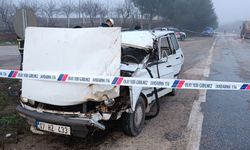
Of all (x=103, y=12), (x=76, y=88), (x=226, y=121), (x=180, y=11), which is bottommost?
(x=226, y=121)

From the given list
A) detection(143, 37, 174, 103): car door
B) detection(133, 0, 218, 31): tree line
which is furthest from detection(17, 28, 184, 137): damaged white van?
detection(133, 0, 218, 31): tree line

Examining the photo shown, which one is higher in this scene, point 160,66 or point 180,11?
point 180,11

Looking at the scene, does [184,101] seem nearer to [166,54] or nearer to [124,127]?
[166,54]

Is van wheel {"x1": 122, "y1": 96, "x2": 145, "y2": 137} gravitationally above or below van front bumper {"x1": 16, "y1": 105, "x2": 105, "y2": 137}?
below

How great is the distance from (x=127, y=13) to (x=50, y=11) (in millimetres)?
14385

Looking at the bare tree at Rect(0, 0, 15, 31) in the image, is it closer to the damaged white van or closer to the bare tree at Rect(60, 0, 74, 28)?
the bare tree at Rect(60, 0, 74, 28)

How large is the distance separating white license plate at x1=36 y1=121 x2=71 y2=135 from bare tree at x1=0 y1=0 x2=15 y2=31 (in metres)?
26.0

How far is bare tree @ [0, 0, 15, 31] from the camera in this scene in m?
27.7

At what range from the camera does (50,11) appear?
32000 mm

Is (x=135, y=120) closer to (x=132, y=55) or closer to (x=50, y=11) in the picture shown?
(x=132, y=55)

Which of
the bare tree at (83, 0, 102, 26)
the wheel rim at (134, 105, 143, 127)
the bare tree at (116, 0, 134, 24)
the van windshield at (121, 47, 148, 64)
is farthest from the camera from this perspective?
the bare tree at (116, 0, 134, 24)

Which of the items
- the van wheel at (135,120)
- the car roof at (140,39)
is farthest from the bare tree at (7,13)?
the van wheel at (135,120)

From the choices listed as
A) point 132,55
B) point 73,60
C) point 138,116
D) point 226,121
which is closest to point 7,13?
point 132,55

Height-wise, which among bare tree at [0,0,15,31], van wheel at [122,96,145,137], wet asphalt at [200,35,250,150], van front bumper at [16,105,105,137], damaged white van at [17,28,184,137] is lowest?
wet asphalt at [200,35,250,150]
